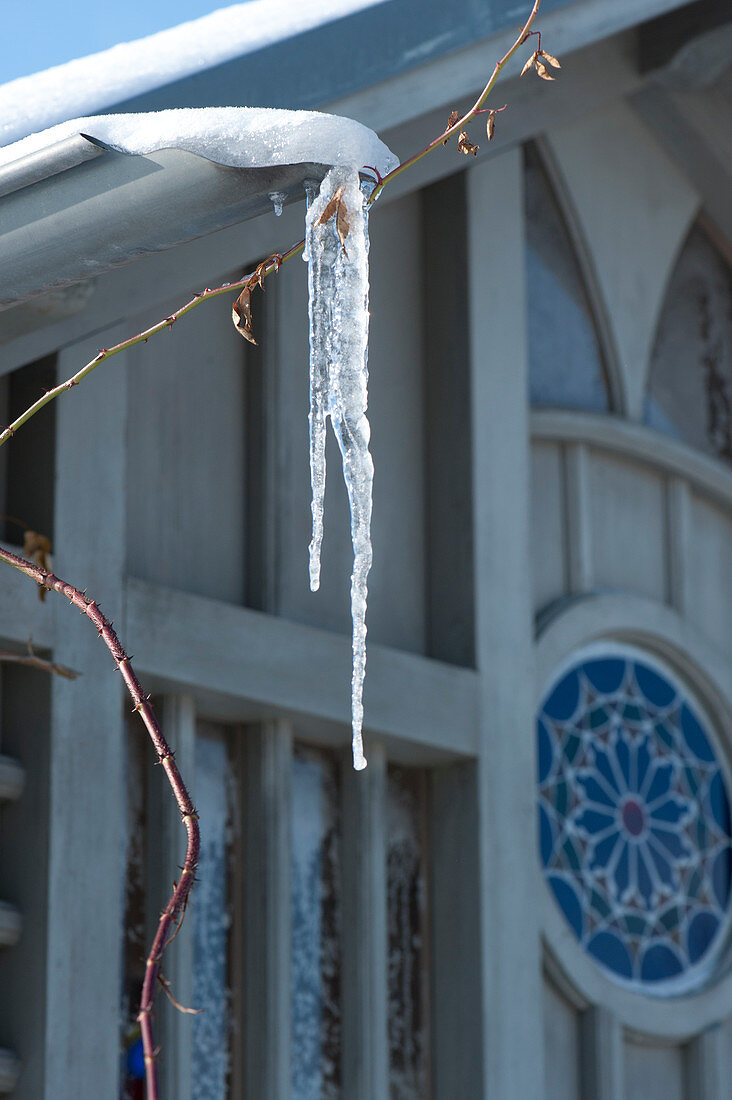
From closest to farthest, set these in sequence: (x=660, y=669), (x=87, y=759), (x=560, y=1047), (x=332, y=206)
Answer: (x=332, y=206), (x=87, y=759), (x=560, y=1047), (x=660, y=669)

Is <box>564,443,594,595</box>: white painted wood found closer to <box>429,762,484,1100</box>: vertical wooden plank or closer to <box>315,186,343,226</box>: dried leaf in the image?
<box>429,762,484,1100</box>: vertical wooden plank

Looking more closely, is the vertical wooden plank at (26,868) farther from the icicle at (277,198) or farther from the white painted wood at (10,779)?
the icicle at (277,198)

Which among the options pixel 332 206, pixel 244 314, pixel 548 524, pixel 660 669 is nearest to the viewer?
pixel 332 206

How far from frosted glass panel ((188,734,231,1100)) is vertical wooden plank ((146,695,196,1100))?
0.09 metres

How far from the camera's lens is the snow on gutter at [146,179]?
1.84m

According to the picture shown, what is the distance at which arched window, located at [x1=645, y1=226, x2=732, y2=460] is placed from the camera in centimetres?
673

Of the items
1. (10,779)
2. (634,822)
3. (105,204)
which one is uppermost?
(634,822)

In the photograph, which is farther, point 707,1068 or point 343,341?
point 707,1068

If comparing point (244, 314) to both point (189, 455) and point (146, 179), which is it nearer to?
point (146, 179)

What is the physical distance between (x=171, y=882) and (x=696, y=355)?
340 centimetres

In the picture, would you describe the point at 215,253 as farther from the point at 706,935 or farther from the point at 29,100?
the point at 706,935

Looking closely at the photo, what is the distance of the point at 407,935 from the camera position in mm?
5234

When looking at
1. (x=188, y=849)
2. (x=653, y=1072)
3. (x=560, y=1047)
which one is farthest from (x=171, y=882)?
→ (x=188, y=849)

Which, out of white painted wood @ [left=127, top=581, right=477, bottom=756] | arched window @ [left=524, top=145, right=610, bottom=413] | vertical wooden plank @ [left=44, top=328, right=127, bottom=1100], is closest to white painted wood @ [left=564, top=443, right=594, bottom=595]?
arched window @ [left=524, top=145, right=610, bottom=413]
